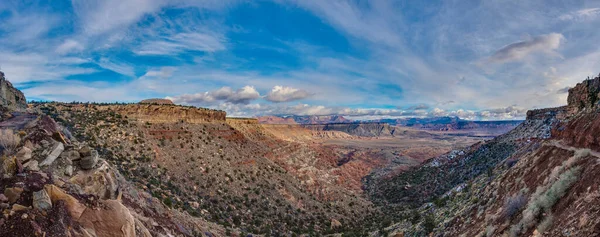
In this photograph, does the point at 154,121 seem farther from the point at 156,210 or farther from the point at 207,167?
the point at 156,210

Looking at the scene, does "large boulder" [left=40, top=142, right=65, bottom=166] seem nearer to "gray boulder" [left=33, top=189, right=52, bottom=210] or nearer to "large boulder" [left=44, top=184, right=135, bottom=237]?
"large boulder" [left=44, top=184, right=135, bottom=237]

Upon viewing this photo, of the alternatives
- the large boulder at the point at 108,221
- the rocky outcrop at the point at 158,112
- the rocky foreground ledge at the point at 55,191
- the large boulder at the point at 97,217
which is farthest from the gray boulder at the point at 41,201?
the rocky outcrop at the point at 158,112

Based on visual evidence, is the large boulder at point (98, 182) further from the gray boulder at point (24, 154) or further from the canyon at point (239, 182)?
the gray boulder at point (24, 154)

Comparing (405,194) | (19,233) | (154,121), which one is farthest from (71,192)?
(405,194)

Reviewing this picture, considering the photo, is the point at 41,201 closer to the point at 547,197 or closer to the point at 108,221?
the point at 108,221

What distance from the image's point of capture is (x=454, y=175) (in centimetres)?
3788

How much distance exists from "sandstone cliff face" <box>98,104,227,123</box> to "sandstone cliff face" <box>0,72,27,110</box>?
614 inches

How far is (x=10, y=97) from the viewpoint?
14961 millimetres

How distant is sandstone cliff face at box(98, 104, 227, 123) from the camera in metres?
32.3

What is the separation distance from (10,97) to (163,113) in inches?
803

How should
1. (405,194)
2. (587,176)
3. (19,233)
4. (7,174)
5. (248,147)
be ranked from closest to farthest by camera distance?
(19,233) → (7,174) → (587,176) → (405,194) → (248,147)

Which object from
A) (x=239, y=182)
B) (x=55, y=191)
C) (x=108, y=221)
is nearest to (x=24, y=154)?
(x=55, y=191)

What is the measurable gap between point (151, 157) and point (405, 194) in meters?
33.6

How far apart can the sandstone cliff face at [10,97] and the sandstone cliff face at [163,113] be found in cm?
1560
